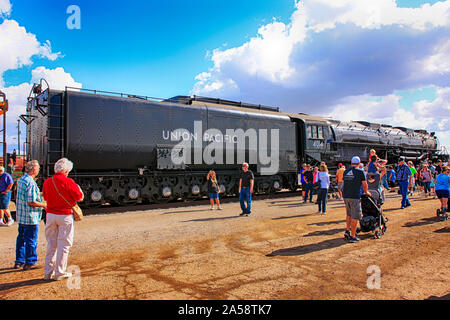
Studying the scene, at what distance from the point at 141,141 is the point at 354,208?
8700mm

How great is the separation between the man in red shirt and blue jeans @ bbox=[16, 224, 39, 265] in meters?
0.73

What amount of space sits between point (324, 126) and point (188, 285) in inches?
643

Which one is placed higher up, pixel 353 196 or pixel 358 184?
pixel 358 184

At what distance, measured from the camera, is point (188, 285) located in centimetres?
420

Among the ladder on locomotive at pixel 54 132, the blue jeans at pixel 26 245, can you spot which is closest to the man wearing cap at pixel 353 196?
the blue jeans at pixel 26 245

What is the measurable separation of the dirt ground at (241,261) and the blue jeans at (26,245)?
0.66ft

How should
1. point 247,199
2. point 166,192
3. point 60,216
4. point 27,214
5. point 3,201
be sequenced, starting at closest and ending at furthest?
point 60,216, point 27,214, point 3,201, point 247,199, point 166,192

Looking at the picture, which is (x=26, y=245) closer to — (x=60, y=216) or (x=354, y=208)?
(x=60, y=216)

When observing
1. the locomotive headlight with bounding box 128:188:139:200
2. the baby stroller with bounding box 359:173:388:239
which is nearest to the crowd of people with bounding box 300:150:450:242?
the baby stroller with bounding box 359:173:388:239

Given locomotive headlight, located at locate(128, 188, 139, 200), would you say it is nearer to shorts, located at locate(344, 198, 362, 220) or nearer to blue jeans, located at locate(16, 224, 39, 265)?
blue jeans, located at locate(16, 224, 39, 265)

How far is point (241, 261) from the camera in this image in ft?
17.3

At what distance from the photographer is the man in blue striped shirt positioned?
16.3 feet

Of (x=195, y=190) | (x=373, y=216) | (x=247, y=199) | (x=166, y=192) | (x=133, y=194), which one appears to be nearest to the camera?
(x=373, y=216)

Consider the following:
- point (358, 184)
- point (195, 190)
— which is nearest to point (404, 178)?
point (358, 184)
